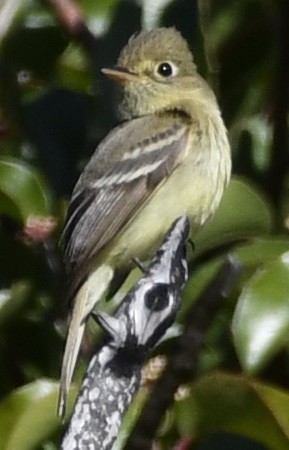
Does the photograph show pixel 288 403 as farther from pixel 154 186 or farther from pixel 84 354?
pixel 154 186

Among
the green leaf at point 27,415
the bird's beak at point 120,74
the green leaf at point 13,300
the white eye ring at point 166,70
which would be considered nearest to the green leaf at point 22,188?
the green leaf at point 13,300

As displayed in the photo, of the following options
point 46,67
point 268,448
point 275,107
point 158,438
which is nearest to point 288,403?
point 268,448

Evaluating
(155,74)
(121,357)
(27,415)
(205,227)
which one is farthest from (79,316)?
(155,74)

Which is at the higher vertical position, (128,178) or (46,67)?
(46,67)

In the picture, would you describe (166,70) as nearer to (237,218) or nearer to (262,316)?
(237,218)

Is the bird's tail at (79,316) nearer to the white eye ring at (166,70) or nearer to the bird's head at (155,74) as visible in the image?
the bird's head at (155,74)

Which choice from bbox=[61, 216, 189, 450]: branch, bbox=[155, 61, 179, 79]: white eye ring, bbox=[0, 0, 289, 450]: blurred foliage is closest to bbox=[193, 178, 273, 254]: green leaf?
bbox=[0, 0, 289, 450]: blurred foliage
